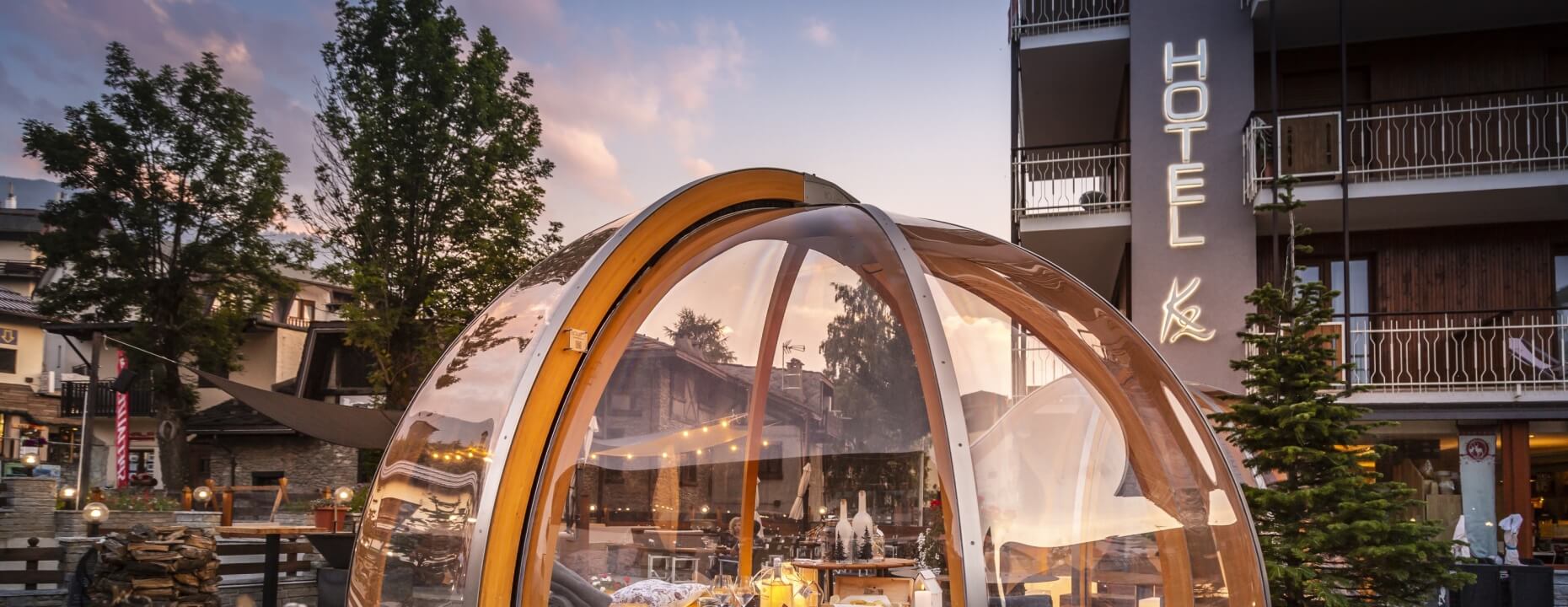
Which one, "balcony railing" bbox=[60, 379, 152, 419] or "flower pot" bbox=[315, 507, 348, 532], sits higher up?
"balcony railing" bbox=[60, 379, 152, 419]

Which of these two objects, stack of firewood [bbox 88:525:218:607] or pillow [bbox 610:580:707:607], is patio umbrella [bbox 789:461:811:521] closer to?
pillow [bbox 610:580:707:607]

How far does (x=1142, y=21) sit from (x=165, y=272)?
18.8 meters

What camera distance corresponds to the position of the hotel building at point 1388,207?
12.2 meters

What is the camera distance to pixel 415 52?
62.4ft

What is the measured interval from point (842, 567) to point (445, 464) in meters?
2.69

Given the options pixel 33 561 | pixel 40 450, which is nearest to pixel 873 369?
pixel 33 561

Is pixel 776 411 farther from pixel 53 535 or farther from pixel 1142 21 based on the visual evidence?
pixel 53 535

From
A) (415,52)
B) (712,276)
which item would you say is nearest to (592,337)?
(712,276)

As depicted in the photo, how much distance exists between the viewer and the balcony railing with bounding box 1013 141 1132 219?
13617 mm

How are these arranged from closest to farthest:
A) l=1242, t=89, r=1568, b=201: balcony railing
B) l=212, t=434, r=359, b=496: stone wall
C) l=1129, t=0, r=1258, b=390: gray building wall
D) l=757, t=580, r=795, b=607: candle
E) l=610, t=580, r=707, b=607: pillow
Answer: l=610, t=580, r=707, b=607: pillow, l=757, t=580, r=795, b=607: candle, l=1242, t=89, r=1568, b=201: balcony railing, l=1129, t=0, r=1258, b=390: gray building wall, l=212, t=434, r=359, b=496: stone wall

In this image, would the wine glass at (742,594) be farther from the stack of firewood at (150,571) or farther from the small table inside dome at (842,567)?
the stack of firewood at (150,571)

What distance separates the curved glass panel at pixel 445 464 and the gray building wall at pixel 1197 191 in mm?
10277

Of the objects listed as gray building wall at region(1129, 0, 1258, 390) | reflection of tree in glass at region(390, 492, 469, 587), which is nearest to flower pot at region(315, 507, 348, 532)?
reflection of tree in glass at region(390, 492, 469, 587)

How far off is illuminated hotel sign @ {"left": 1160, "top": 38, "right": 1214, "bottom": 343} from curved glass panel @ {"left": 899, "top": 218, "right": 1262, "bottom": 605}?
8918 millimetres
